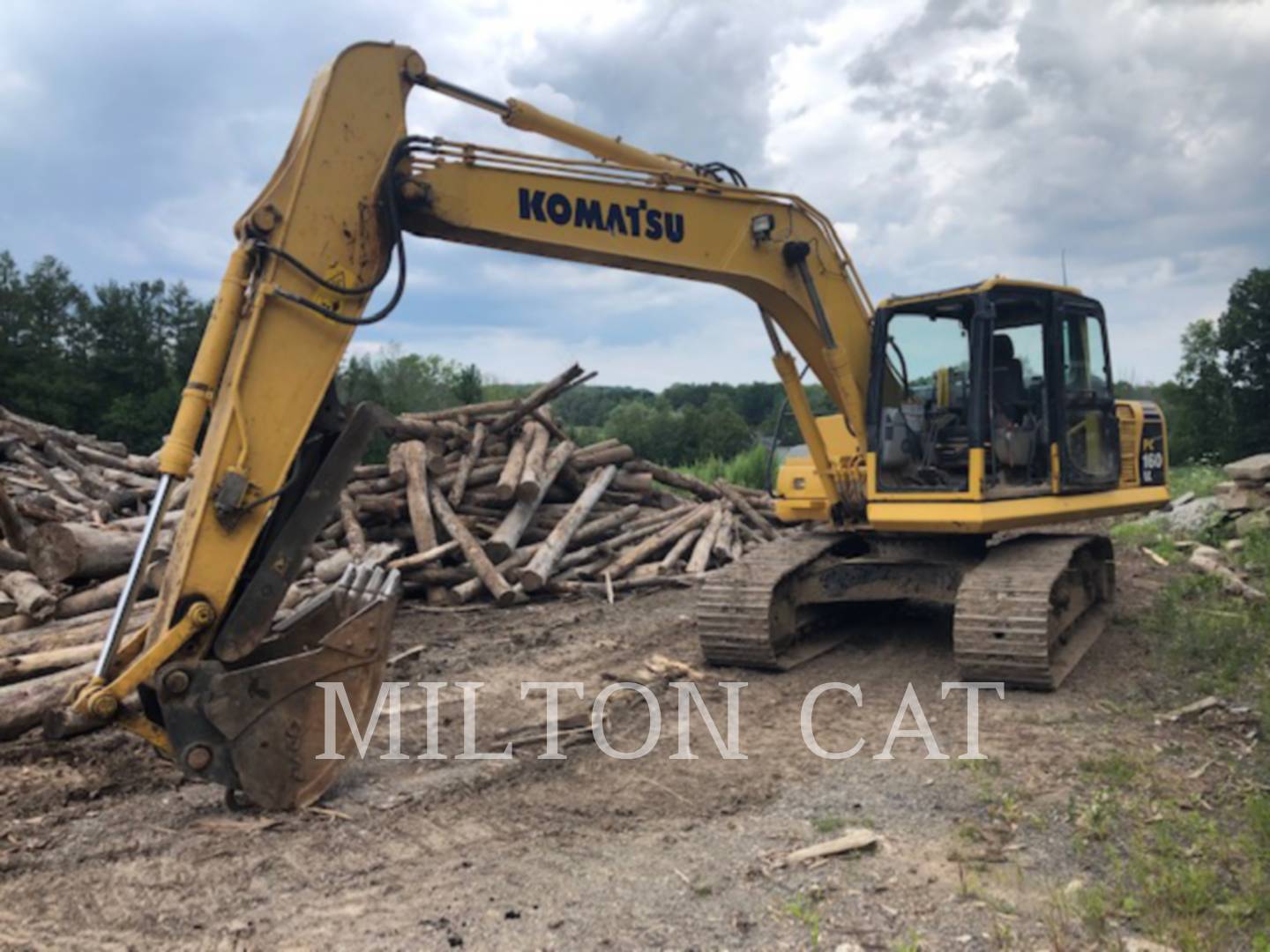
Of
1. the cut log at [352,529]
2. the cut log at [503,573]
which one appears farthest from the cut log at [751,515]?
the cut log at [352,529]

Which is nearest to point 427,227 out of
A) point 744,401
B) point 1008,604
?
point 1008,604

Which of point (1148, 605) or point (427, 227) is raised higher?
point (427, 227)

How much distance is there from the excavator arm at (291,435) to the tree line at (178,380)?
75.4 ft

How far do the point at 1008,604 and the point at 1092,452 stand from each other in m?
2.06

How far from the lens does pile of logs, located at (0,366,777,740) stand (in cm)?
816

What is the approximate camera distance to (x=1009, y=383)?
7.65m

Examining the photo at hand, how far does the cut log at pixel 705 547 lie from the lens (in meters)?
12.2

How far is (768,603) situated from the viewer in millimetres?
7312

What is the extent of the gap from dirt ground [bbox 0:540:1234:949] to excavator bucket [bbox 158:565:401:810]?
20cm

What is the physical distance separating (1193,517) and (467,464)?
33.2 ft

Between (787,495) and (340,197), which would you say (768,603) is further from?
(340,197)

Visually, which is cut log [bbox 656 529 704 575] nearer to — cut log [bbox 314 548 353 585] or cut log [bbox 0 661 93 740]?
cut log [bbox 314 548 353 585]

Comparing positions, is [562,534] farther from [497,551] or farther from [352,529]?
[352,529]

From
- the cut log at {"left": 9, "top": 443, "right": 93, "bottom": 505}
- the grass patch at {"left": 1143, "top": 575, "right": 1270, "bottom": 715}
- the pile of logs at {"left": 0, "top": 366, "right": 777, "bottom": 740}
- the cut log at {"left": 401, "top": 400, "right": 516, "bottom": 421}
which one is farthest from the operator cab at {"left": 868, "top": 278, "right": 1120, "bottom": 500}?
the cut log at {"left": 9, "top": 443, "right": 93, "bottom": 505}
